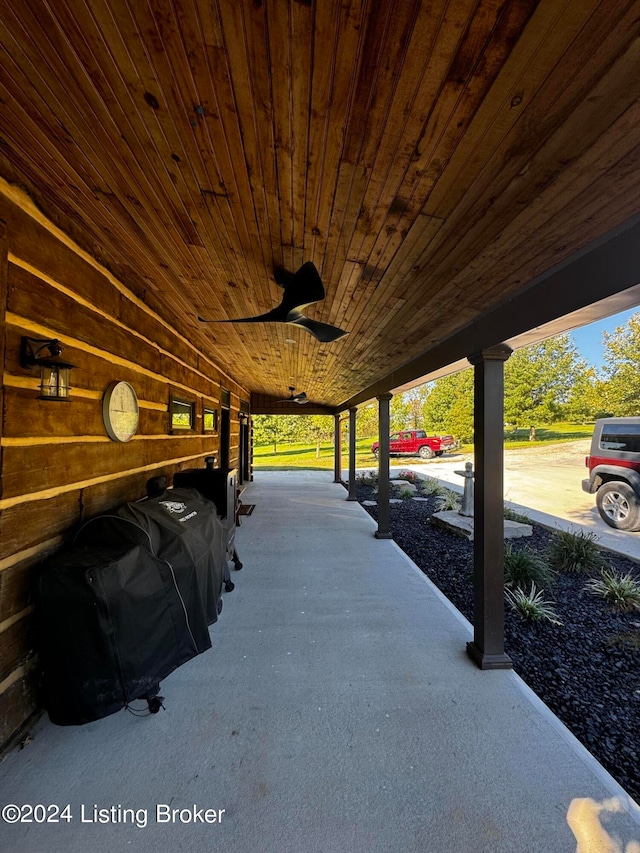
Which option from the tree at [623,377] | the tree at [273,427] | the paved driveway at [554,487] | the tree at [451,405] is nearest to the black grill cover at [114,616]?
the paved driveway at [554,487]

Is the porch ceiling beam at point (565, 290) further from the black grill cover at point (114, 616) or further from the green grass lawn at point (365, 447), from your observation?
the green grass lawn at point (365, 447)

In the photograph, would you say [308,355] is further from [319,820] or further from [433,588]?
[319,820]

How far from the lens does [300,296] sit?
Answer: 2.04 metres

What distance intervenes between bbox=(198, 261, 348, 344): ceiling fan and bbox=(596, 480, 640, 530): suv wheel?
6303mm

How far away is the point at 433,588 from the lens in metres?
3.52

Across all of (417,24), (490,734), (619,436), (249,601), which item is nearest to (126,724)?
(249,601)

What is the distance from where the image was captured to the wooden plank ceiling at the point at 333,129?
860 millimetres

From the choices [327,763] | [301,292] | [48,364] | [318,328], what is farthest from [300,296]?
[327,763]

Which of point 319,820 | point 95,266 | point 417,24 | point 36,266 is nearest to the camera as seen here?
point 417,24

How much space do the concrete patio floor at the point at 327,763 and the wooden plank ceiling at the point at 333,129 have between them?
249cm

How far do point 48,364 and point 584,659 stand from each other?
3.98 m

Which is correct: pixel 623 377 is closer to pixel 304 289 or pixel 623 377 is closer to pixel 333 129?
pixel 304 289

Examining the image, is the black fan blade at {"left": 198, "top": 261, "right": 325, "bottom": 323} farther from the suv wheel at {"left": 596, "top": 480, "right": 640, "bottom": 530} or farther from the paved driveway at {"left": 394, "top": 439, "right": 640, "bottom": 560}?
the suv wheel at {"left": 596, "top": 480, "right": 640, "bottom": 530}

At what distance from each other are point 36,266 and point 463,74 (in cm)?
199
